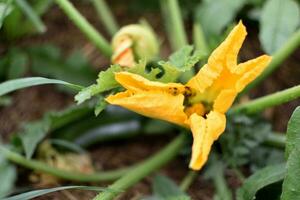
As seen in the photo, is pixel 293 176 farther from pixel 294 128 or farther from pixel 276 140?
pixel 276 140

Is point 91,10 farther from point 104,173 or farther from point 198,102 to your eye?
point 198,102

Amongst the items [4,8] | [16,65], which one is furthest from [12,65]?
[4,8]

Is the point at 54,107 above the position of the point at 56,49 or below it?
below

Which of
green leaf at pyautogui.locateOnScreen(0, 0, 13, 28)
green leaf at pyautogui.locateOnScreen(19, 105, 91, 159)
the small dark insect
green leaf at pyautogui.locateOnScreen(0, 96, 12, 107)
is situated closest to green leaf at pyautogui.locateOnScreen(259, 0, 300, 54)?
the small dark insect

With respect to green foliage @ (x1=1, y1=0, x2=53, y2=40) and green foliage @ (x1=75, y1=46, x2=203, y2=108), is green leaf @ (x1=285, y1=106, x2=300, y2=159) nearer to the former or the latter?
green foliage @ (x1=75, y1=46, x2=203, y2=108)

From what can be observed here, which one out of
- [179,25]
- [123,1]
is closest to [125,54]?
[179,25]

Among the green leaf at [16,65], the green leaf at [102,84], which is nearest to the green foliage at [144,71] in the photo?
the green leaf at [102,84]

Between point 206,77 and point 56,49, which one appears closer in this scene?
point 206,77
